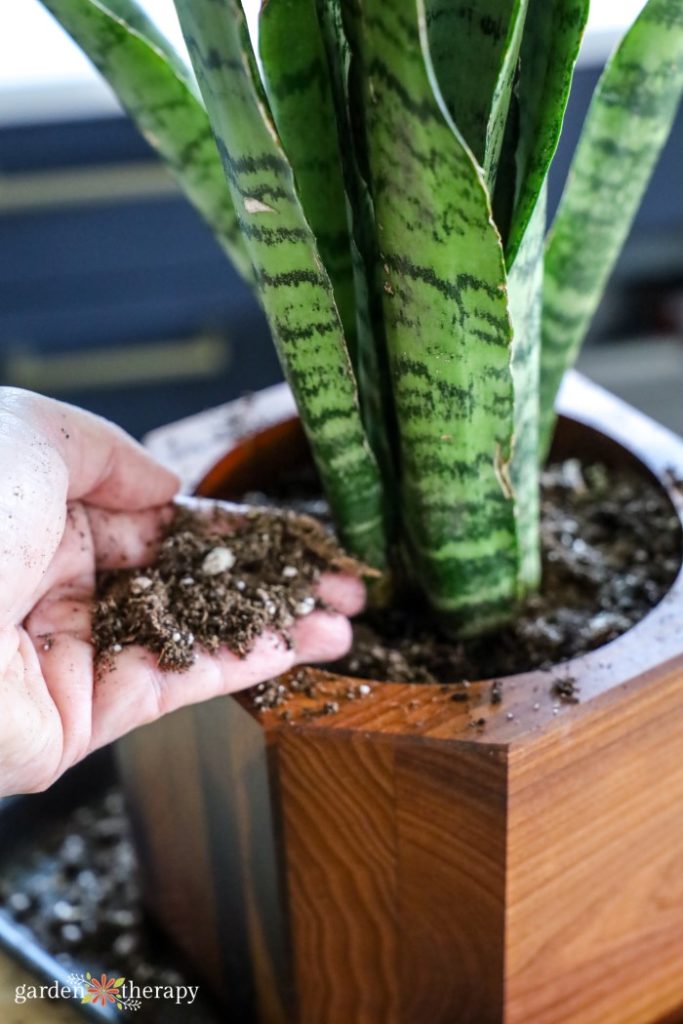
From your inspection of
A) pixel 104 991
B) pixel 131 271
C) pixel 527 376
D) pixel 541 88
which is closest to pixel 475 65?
pixel 541 88

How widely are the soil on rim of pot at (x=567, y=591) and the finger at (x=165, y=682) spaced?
0.08 meters

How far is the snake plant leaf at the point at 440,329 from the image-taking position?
14.5 inches

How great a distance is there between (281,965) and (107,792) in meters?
0.28

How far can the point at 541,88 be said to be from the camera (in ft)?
1.44

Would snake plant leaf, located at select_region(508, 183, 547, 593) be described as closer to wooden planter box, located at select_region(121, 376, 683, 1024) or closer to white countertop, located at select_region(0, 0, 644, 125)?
wooden planter box, located at select_region(121, 376, 683, 1024)

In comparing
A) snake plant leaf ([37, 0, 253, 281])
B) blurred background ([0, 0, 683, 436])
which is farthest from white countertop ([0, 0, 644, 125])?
snake plant leaf ([37, 0, 253, 281])

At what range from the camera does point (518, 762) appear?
438mm

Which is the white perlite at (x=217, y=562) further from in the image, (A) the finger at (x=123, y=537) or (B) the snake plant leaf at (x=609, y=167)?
(B) the snake plant leaf at (x=609, y=167)

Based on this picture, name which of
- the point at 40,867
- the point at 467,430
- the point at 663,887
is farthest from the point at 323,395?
the point at 40,867

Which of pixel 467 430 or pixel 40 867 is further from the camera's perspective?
pixel 40 867

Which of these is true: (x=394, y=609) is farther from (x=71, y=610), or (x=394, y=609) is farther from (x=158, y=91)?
(x=158, y=91)

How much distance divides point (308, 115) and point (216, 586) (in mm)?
209

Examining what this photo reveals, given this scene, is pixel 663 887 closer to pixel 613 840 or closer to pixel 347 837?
pixel 613 840

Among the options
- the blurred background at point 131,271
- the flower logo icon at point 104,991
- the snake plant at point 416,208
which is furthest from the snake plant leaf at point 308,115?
the blurred background at point 131,271
